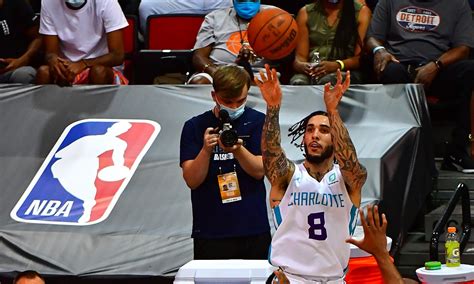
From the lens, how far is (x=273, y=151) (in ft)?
21.7

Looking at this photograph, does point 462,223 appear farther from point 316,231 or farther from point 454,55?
point 316,231

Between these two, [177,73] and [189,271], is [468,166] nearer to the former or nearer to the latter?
[177,73]

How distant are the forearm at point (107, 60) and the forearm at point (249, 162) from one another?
10.9ft

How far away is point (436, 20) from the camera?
10023 mm

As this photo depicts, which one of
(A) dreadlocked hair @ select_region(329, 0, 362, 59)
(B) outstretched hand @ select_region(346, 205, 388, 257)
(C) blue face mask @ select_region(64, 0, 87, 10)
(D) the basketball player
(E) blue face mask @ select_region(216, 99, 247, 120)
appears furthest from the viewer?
(C) blue face mask @ select_region(64, 0, 87, 10)

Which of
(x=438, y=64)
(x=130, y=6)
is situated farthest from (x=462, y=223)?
(x=130, y=6)

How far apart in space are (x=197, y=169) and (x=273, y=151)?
2.47 feet

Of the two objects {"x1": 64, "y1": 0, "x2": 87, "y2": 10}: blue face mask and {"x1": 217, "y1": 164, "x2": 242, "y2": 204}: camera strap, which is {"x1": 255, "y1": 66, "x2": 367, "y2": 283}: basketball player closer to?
{"x1": 217, "y1": 164, "x2": 242, "y2": 204}: camera strap

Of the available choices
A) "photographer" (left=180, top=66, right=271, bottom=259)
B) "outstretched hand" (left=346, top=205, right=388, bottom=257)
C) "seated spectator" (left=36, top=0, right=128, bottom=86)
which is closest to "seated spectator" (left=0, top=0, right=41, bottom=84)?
"seated spectator" (left=36, top=0, right=128, bottom=86)

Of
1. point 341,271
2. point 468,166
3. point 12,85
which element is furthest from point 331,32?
point 341,271

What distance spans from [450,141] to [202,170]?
3.46 metres

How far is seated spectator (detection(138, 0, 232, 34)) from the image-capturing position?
11.7 metres

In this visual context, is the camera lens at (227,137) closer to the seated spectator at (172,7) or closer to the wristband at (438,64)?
the wristband at (438,64)

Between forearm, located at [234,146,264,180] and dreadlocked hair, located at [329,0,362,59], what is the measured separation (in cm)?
311
